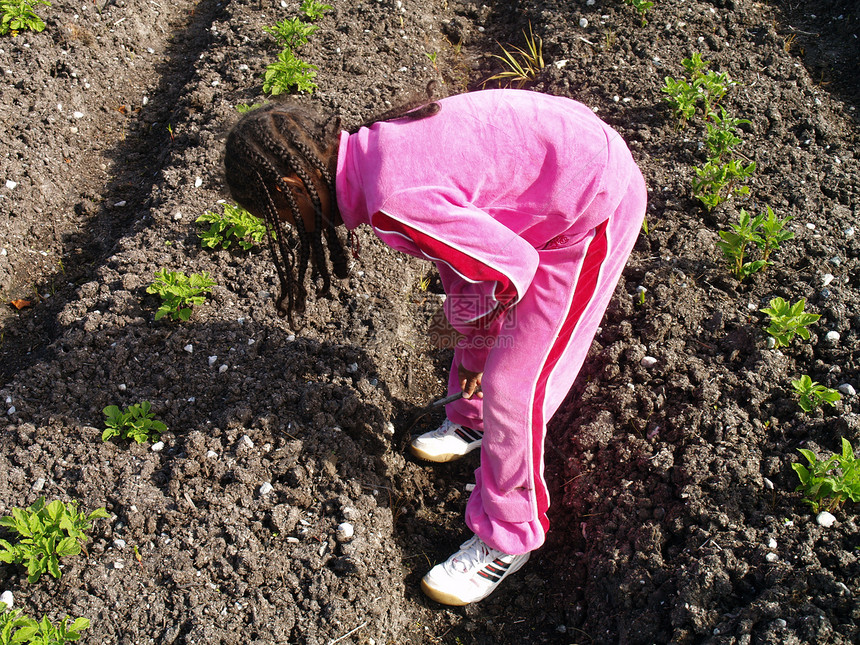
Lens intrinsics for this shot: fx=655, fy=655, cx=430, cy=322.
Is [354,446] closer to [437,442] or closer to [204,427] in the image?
[437,442]

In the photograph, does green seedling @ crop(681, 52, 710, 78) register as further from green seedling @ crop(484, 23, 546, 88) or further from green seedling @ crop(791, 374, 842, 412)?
green seedling @ crop(791, 374, 842, 412)

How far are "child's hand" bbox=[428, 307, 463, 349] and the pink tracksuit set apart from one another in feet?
1.10

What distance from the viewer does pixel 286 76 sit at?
12.8 ft

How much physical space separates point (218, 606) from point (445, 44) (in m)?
4.10

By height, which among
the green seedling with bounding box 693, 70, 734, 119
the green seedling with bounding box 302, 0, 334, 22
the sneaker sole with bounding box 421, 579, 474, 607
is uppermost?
the green seedling with bounding box 693, 70, 734, 119

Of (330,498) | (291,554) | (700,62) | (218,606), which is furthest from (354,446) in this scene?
(700,62)

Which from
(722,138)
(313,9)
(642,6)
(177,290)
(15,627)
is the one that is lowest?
(15,627)

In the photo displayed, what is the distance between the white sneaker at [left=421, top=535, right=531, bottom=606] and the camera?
7.69 feet

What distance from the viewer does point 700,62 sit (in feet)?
12.5

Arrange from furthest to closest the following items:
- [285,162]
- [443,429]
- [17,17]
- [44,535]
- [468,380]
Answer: [17,17] < [443,429] < [468,380] < [44,535] < [285,162]

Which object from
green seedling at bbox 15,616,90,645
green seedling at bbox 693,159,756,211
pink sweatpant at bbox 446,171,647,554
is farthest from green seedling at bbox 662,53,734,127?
green seedling at bbox 15,616,90,645

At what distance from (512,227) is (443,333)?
2.87 ft

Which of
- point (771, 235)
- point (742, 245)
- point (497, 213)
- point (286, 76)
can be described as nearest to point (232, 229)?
point (286, 76)

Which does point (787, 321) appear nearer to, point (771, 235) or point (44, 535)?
point (771, 235)
